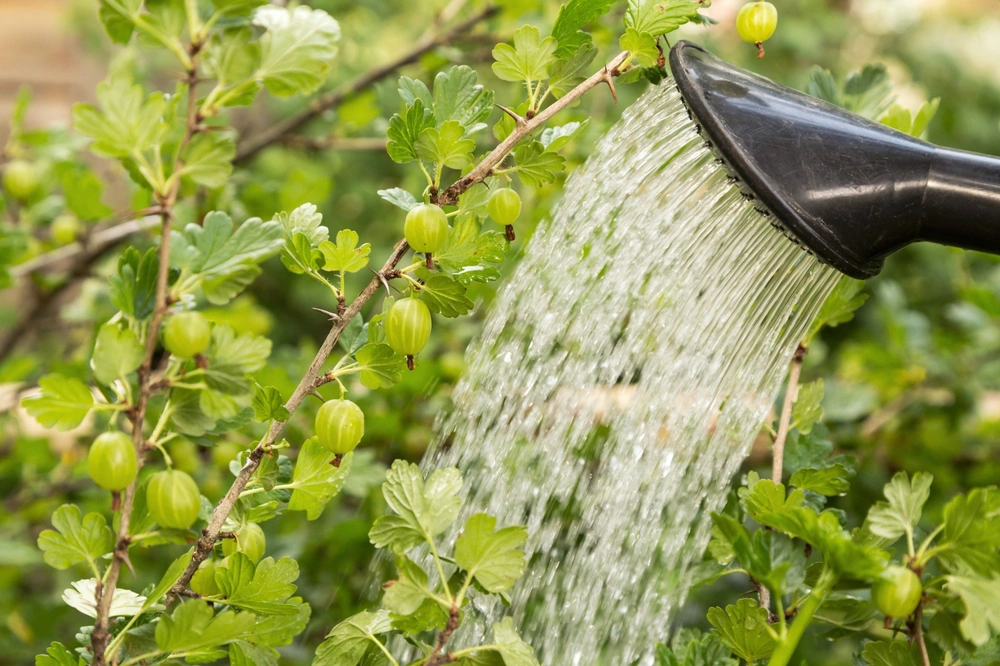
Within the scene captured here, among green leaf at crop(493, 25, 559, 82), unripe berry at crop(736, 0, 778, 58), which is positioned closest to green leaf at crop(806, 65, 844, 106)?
unripe berry at crop(736, 0, 778, 58)

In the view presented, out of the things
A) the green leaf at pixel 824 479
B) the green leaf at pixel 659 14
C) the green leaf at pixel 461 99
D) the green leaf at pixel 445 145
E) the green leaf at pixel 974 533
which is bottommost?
the green leaf at pixel 824 479

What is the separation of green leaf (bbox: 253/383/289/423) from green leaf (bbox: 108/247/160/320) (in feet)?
0.22

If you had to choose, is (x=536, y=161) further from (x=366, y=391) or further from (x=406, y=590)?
(x=366, y=391)

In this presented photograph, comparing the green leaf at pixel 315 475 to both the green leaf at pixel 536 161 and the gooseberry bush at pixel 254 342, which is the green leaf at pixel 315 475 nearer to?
the gooseberry bush at pixel 254 342

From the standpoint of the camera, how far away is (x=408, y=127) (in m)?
0.42

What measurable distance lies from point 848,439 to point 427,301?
0.64 metres

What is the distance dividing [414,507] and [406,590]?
0.04 metres

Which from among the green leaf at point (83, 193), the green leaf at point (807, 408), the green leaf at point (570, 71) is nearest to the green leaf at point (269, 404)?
the green leaf at point (570, 71)

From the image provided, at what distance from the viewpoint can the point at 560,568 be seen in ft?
1.88

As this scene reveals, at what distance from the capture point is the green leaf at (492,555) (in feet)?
1.27

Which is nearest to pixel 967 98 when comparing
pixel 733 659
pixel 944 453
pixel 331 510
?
pixel 944 453

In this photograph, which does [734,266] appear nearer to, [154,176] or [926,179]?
[926,179]

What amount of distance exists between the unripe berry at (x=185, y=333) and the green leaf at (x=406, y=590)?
5.0 inches

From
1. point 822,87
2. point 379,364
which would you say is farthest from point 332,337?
point 822,87
